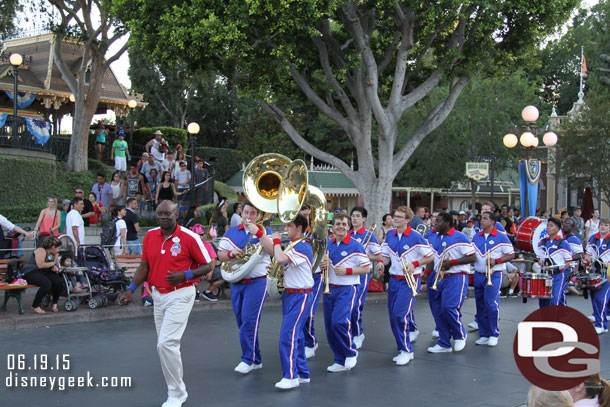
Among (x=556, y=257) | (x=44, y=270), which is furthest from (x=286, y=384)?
(x=44, y=270)

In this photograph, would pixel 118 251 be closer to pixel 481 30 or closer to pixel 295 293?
pixel 295 293

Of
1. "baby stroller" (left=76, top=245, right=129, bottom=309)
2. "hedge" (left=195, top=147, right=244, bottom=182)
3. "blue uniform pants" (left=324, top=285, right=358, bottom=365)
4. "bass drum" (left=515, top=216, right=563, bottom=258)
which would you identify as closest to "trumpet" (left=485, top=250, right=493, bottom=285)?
"bass drum" (left=515, top=216, right=563, bottom=258)

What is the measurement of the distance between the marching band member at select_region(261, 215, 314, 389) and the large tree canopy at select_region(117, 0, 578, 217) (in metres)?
9.10

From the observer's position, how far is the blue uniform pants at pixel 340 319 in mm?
8336

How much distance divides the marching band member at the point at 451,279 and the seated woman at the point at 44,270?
19.6 feet

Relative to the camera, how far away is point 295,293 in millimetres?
7672

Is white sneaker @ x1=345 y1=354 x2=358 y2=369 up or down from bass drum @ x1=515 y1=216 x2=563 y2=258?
down

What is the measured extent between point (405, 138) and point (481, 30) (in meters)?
19.3

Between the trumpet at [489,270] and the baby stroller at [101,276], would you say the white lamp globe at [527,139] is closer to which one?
the trumpet at [489,270]

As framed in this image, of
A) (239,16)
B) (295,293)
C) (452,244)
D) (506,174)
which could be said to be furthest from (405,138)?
(295,293)

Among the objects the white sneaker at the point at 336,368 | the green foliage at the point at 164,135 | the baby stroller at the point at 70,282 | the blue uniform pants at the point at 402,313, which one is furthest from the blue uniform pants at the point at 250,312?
the green foliage at the point at 164,135

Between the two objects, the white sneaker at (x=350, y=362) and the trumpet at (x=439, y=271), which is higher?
the trumpet at (x=439, y=271)

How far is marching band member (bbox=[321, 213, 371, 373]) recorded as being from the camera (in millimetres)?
8359

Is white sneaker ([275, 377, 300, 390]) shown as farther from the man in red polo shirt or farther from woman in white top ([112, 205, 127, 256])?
woman in white top ([112, 205, 127, 256])
